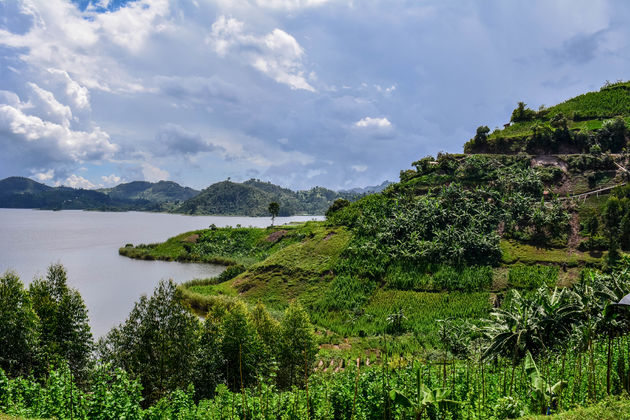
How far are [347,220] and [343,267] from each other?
426 inches

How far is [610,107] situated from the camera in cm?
5716

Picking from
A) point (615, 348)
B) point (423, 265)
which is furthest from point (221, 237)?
point (615, 348)

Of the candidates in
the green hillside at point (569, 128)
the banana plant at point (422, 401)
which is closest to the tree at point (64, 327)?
the banana plant at point (422, 401)

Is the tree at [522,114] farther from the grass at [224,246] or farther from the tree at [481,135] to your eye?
the grass at [224,246]

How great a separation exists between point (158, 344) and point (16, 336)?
5.56 meters

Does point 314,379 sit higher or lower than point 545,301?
lower

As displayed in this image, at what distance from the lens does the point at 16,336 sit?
528 inches

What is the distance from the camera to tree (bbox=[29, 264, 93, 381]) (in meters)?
15.2

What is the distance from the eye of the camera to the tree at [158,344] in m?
13.9

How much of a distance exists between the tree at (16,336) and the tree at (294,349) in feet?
34.4

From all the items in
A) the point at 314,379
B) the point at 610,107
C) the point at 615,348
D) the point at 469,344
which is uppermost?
the point at 610,107

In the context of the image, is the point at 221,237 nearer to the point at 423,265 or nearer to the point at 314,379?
the point at 423,265

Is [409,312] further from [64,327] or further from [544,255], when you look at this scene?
[64,327]

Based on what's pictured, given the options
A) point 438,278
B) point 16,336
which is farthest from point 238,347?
point 438,278
